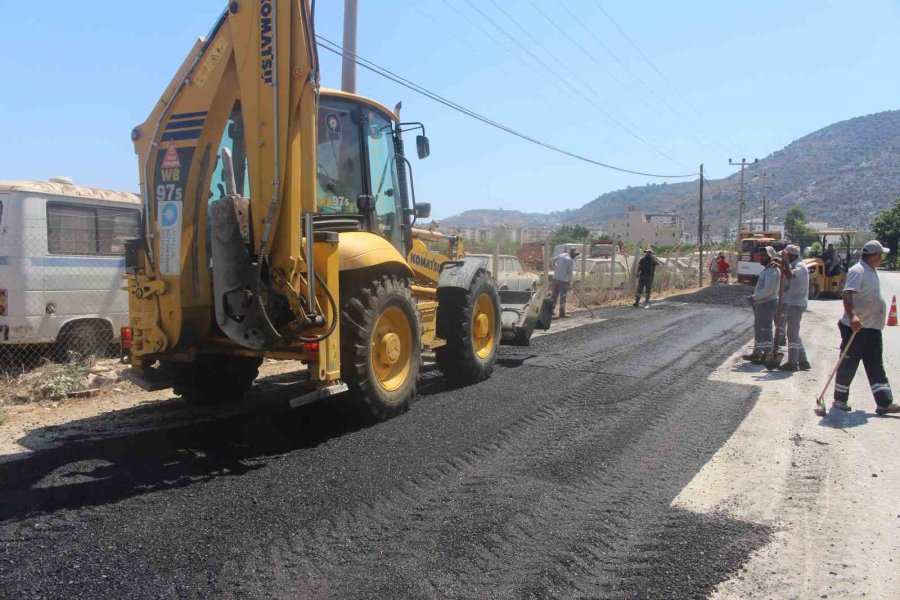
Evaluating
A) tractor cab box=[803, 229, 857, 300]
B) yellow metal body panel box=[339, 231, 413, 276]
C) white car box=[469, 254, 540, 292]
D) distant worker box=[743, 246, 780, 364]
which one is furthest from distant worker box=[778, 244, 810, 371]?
tractor cab box=[803, 229, 857, 300]

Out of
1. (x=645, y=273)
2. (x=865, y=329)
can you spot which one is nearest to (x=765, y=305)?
(x=865, y=329)

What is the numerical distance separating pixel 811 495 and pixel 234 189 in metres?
4.62

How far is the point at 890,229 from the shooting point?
61062mm

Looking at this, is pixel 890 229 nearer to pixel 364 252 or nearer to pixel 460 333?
pixel 460 333

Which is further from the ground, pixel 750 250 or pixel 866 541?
pixel 750 250

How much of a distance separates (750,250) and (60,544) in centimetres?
2977

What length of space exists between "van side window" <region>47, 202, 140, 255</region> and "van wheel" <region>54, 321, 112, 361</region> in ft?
3.05

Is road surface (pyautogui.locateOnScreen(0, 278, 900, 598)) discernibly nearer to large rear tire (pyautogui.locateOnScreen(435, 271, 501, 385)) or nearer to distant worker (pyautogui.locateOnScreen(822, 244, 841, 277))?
large rear tire (pyautogui.locateOnScreen(435, 271, 501, 385))

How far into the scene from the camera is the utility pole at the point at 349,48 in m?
12.6

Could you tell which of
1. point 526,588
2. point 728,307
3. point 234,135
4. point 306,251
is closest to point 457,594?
point 526,588

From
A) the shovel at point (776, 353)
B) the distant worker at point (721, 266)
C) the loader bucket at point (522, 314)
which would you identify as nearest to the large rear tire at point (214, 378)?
the loader bucket at point (522, 314)

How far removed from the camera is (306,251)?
5059mm

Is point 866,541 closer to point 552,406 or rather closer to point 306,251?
point 552,406

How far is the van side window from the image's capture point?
26.4ft
